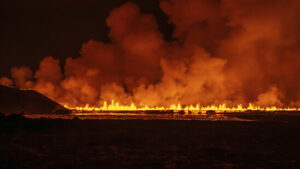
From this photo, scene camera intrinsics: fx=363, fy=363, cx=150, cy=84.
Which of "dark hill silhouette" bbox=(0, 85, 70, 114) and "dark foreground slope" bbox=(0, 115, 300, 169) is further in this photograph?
"dark hill silhouette" bbox=(0, 85, 70, 114)

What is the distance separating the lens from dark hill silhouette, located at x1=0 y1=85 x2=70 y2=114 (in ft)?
378

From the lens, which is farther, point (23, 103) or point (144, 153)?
point (23, 103)

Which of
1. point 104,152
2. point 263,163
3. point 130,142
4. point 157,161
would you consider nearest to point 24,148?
point 104,152

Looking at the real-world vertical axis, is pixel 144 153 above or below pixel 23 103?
below

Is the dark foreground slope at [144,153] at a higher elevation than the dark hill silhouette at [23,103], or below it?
below

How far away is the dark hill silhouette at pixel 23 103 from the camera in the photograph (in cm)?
11524

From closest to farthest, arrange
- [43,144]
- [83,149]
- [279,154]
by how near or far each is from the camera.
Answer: [279,154] < [83,149] < [43,144]

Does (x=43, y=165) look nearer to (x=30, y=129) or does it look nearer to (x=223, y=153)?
(x=223, y=153)

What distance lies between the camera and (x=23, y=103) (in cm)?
12694

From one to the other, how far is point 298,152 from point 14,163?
84.5 feet

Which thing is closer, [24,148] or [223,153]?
[223,153]

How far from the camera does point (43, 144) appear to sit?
4053 cm

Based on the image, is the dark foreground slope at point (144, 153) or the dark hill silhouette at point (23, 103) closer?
the dark foreground slope at point (144, 153)

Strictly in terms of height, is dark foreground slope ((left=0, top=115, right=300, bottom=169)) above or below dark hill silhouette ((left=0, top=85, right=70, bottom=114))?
below
